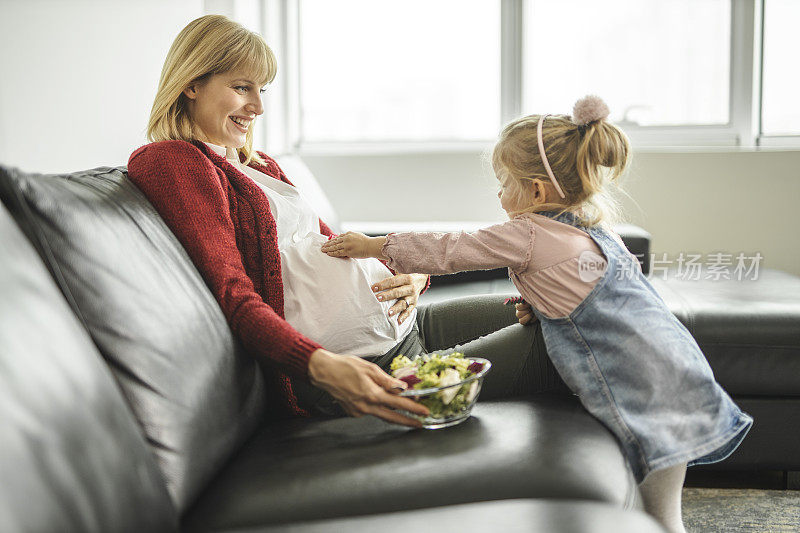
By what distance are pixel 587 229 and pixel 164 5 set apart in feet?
5.39

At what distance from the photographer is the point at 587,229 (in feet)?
4.81

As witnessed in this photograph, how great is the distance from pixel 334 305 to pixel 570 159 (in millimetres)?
571

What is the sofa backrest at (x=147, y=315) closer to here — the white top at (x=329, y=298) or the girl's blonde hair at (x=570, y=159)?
the white top at (x=329, y=298)

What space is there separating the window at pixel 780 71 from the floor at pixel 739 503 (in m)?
1.92

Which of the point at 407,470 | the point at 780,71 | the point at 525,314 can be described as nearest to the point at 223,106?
the point at 525,314

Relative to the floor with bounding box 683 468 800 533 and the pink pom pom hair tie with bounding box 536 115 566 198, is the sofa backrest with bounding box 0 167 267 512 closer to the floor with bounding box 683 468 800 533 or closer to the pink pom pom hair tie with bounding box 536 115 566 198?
the pink pom pom hair tie with bounding box 536 115 566 198

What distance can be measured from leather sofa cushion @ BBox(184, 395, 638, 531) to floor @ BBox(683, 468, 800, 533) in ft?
2.43

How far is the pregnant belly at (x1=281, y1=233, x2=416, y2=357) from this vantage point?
1428mm

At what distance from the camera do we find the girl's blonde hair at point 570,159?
1.47 m

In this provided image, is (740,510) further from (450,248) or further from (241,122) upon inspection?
(241,122)

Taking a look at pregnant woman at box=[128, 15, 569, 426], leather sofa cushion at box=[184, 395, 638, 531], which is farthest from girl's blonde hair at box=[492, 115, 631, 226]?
leather sofa cushion at box=[184, 395, 638, 531]

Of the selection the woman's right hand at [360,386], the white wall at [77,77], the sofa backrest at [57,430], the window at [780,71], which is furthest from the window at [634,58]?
the sofa backrest at [57,430]

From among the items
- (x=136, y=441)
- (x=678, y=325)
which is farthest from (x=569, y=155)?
(x=136, y=441)

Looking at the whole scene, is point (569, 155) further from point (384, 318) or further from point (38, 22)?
point (38, 22)
